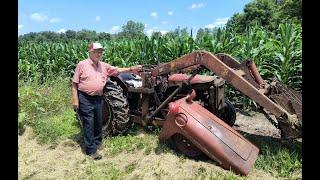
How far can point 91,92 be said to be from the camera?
5.68 metres

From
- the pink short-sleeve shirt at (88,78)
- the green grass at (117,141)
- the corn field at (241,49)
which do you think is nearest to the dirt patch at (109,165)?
the green grass at (117,141)

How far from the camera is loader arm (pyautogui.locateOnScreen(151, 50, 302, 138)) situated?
4.76 metres

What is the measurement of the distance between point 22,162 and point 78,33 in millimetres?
65306

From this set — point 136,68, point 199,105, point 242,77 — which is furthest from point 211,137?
point 136,68

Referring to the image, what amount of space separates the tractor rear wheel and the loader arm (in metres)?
0.77

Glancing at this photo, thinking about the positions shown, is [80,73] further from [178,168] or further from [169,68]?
[178,168]

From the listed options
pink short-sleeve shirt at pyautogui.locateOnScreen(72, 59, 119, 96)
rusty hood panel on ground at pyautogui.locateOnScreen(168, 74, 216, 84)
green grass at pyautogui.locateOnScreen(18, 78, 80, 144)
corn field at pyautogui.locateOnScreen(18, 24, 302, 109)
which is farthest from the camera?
corn field at pyautogui.locateOnScreen(18, 24, 302, 109)

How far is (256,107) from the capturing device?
8.34 meters

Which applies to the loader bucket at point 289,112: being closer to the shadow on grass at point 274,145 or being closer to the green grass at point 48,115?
the shadow on grass at point 274,145

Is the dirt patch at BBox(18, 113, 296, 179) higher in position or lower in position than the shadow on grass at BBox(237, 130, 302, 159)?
lower

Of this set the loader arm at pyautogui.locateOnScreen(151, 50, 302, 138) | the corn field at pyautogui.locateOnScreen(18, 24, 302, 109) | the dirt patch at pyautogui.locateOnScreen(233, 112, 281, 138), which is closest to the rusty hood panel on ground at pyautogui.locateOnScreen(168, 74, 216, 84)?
the loader arm at pyautogui.locateOnScreen(151, 50, 302, 138)

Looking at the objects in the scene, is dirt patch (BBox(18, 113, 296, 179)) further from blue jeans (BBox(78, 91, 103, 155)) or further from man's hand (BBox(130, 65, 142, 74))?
man's hand (BBox(130, 65, 142, 74))
